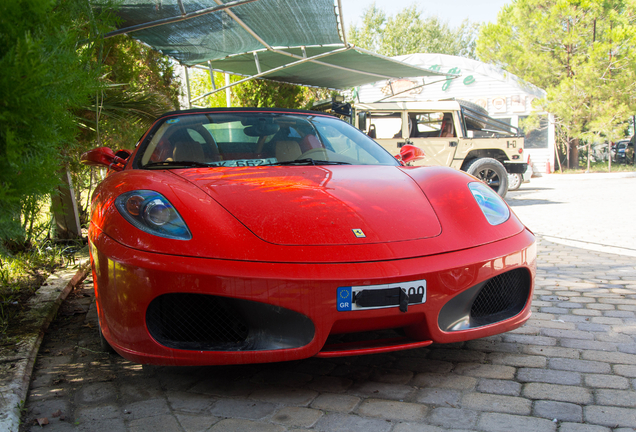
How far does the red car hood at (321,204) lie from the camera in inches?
83.4

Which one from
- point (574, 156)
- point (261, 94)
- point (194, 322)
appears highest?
point (261, 94)

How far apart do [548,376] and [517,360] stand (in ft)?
0.67

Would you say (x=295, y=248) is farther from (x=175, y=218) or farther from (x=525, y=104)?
(x=525, y=104)

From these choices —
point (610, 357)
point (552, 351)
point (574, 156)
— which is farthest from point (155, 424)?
point (574, 156)

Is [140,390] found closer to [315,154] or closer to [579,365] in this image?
[315,154]

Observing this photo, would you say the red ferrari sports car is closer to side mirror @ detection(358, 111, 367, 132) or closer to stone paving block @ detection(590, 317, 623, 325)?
stone paving block @ detection(590, 317, 623, 325)

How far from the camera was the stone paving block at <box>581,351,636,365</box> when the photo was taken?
2.38m

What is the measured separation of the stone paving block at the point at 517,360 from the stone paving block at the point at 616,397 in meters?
0.32

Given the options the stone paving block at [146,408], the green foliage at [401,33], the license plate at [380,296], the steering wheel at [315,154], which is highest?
the green foliage at [401,33]

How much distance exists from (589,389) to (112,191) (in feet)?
7.23

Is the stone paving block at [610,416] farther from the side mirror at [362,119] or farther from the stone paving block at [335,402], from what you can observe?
the side mirror at [362,119]

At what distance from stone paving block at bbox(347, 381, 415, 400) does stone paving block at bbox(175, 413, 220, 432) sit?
565mm

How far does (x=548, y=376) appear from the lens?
2.24m

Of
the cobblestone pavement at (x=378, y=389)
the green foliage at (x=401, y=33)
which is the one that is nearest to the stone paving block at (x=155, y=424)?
the cobblestone pavement at (x=378, y=389)
